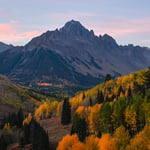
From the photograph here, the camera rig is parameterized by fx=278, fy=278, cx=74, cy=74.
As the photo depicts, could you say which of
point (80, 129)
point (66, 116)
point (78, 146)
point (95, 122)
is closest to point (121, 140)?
point (78, 146)

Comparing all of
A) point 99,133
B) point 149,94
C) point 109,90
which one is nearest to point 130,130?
point 99,133

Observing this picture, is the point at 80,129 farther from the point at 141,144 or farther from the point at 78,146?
the point at 141,144

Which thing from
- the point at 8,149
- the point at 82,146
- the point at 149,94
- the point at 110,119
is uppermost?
the point at 149,94

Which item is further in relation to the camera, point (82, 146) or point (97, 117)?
point (97, 117)

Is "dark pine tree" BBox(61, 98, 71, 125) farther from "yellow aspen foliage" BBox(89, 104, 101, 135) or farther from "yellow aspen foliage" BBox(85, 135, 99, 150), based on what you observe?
"yellow aspen foliage" BBox(85, 135, 99, 150)

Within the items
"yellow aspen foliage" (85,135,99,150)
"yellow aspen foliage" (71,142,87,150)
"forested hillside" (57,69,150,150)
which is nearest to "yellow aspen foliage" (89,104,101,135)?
"forested hillside" (57,69,150,150)

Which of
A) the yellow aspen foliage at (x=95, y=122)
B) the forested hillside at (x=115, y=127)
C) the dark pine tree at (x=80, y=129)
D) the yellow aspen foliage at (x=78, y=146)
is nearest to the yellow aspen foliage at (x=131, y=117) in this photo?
the forested hillside at (x=115, y=127)

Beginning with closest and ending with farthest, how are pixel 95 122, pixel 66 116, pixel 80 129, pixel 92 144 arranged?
pixel 92 144 → pixel 95 122 → pixel 80 129 → pixel 66 116

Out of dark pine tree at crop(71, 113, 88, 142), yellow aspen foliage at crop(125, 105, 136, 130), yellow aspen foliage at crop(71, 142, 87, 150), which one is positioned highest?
yellow aspen foliage at crop(125, 105, 136, 130)

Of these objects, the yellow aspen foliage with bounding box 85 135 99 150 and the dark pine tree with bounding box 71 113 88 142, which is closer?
the yellow aspen foliage with bounding box 85 135 99 150

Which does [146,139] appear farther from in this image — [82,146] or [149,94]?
[149,94]

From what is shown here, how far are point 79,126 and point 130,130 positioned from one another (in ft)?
70.8

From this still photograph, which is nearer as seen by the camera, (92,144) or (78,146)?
(92,144)

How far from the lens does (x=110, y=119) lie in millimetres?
99312
